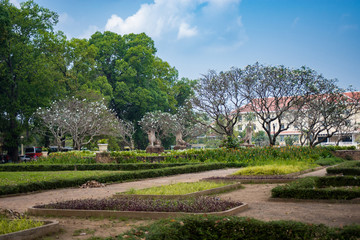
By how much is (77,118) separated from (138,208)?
1223 inches

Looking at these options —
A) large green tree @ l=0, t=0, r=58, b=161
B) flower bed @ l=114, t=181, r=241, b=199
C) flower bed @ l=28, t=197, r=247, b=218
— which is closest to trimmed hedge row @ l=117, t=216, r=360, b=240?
flower bed @ l=28, t=197, r=247, b=218

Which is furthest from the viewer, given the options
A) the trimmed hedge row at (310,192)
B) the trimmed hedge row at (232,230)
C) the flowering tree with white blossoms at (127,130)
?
the flowering tree with white blossoms at (127,130)

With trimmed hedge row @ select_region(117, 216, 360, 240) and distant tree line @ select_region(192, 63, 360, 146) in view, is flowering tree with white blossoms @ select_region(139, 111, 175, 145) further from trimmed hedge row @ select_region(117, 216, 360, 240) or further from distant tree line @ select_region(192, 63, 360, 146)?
trimmed hedge row @ select_region(117, 216, 360, 240)

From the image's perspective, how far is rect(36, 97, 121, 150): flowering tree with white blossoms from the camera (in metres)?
37.4

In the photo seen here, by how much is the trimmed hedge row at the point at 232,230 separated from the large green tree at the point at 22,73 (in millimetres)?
34589

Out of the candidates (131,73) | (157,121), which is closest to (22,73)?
(131,73)

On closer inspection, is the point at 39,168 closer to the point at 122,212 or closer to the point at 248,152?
the point at 248,152

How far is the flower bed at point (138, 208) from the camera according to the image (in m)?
7.69

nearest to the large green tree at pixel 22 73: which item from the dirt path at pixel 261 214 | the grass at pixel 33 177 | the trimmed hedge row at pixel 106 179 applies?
the grass at pixel 33 177

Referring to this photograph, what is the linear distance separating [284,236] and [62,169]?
1858 cm

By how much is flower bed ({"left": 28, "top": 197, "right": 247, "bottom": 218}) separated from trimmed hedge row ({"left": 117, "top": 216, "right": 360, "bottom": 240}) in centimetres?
130

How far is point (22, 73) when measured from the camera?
38.1 m

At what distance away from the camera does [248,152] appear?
78.0ft

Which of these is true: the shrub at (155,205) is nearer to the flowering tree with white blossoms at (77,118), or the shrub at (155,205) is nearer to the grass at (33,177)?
the grass at (33,177)
